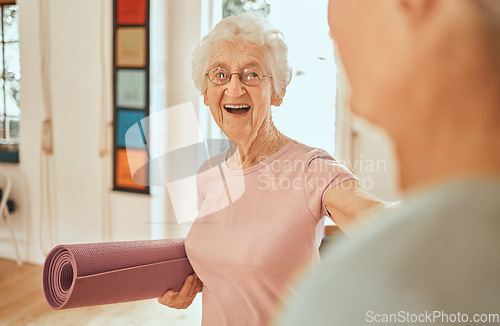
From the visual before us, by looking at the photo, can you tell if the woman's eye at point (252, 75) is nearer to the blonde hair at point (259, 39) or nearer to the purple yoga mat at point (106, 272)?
the blonde hair at point (259, 39)

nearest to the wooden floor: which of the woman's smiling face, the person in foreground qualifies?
the woman's smiling face

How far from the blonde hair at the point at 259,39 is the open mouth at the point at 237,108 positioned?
46mm

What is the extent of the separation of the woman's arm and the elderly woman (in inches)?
1.3

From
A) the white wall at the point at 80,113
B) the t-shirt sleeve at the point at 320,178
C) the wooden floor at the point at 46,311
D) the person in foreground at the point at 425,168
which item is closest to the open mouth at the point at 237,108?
the t-shirt sleeve at the point at 320,178

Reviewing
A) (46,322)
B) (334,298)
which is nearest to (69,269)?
(334,298)

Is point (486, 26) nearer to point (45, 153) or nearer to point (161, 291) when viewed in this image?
point (161, 291)

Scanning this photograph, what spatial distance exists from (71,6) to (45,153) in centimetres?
49

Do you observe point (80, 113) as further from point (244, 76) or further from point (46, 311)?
point (244, 76)

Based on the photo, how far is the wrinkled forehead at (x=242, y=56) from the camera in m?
0.51

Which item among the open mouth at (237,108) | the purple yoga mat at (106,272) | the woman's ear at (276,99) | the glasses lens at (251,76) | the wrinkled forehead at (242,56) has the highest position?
the wrinkled forehead at (242,56)

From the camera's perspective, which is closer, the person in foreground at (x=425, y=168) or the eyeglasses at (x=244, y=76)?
the person in foreground at (x=425, y=168)

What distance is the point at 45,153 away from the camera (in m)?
1.40

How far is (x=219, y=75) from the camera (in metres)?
0.52

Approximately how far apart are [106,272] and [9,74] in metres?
0.96
